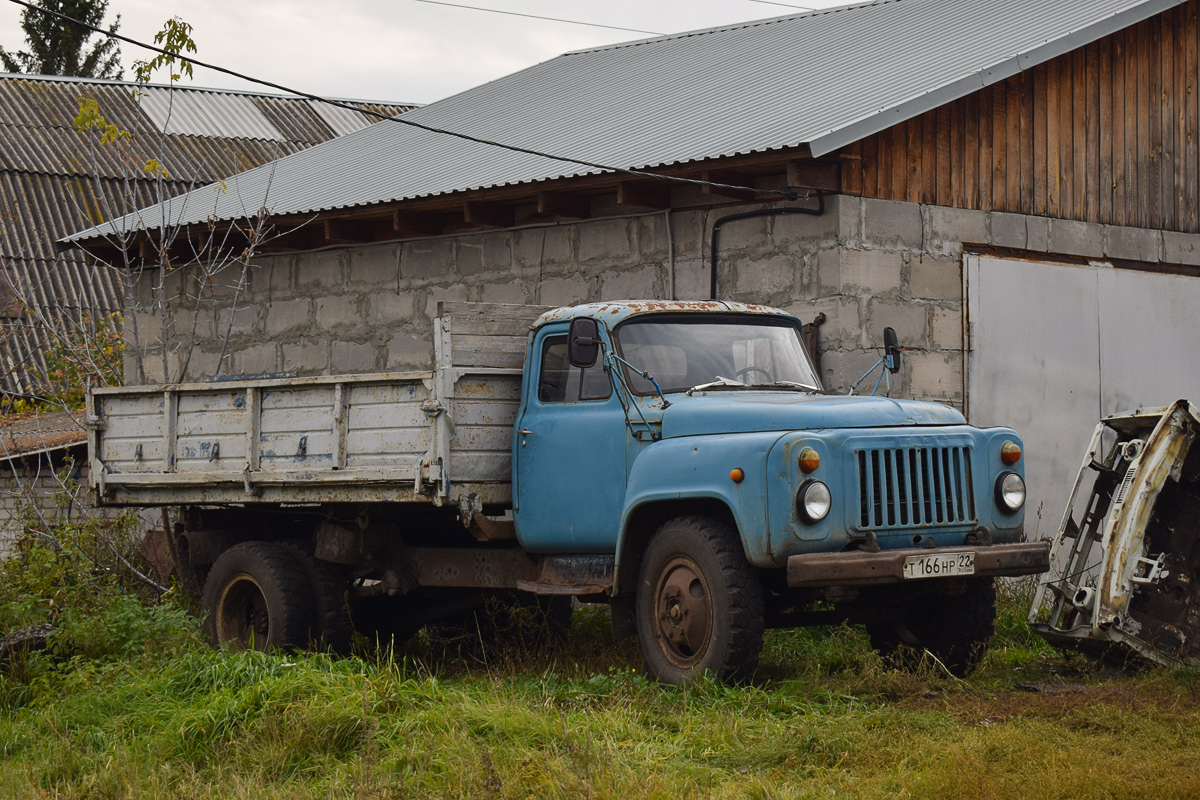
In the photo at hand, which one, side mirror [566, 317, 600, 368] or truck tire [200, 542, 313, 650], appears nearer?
side mirror [566, 317, 600, 368]

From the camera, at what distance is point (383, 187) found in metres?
13.1

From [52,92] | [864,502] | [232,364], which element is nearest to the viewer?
[864,502]

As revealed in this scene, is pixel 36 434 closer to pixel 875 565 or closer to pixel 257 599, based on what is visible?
pixel 257 599

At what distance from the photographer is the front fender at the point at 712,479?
269 inches

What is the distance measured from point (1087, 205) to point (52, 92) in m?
22.3

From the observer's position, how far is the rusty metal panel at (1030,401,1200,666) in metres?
7.41

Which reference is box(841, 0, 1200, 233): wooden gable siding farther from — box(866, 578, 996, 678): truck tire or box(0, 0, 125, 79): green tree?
box(0, 0, 125, 79): green tree

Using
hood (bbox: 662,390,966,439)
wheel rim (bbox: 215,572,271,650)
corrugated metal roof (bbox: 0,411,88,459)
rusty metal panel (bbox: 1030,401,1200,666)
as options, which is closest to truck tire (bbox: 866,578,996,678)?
rusty metal panel (bbox: 1030,401,1200,666)

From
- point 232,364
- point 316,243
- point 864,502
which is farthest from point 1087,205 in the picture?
point 232,364

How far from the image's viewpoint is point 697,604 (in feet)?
23.3

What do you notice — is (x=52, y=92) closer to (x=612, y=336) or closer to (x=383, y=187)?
(x=383, y=187)

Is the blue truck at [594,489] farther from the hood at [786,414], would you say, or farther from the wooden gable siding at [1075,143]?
the wooden gable siding at [1075,143]

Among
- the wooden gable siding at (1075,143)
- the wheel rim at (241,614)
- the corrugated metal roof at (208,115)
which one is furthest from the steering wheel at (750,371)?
the corrugated metal roof at (208,115)

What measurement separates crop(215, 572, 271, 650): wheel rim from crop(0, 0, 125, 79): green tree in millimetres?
31827
